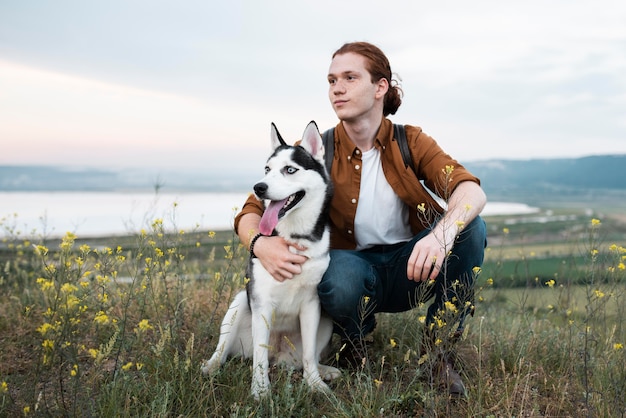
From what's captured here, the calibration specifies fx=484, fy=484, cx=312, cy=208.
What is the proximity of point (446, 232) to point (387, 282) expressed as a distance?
2.71 ft

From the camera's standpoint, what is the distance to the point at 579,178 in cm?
A: 10669

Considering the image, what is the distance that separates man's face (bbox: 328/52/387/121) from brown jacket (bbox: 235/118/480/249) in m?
0.24

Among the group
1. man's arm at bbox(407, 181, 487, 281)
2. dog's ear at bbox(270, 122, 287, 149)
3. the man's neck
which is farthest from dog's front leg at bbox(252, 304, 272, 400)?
the man's neck

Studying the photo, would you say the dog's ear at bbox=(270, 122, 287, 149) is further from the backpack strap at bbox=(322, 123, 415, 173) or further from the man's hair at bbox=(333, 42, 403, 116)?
the man's hair at bbox=(333, 42, 403, 116)

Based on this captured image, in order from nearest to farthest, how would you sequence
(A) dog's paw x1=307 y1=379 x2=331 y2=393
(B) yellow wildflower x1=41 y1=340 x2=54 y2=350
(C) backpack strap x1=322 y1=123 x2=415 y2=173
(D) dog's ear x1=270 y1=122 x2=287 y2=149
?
(B) yellow wildflower x1=41 y1=340 x2=54 y2=350, (A) dog's paw x1=307 y1=379 x2=331 y2=393, (D) dog's ear x1=270 y1=122 x2=287 y2=149, (C) backpack strap x1=322 y1=123 x2=415 y2=173

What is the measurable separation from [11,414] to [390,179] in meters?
2.87

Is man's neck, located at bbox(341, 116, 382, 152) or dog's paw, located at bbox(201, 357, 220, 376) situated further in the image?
man's neck, located at bbox(341, 116, 382, 152)

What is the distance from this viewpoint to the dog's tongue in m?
3.20

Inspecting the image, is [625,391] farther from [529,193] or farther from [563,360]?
[529,193]

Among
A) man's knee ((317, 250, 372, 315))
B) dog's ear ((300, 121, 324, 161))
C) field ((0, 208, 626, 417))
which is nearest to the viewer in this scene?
field ((0, 208, 626, 417))

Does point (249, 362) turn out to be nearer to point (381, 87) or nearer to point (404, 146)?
point (404, 146)

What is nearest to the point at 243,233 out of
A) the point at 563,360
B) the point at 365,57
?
the point at 365,57

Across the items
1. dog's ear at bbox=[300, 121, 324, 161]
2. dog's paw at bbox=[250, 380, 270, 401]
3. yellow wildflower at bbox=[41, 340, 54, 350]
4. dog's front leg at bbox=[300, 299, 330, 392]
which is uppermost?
dog's ear at bbox=[300, 121, 324, 161]

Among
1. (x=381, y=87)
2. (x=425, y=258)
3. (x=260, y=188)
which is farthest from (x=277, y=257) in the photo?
(x=381, y=87)
